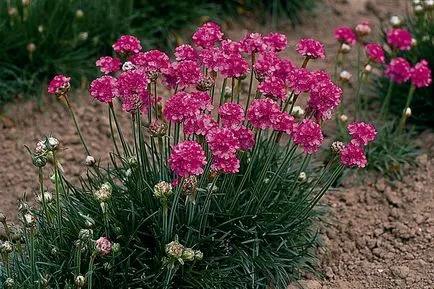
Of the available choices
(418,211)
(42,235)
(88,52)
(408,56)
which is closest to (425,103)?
(408,56)

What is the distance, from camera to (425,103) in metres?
4.53

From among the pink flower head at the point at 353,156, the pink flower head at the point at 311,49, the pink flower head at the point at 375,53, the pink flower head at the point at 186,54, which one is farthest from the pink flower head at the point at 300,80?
the pink flower head at the point at 375,53

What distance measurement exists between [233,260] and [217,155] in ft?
2.14

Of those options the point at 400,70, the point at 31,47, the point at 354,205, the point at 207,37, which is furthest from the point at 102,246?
the point at 31,47

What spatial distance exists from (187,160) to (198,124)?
206 mm

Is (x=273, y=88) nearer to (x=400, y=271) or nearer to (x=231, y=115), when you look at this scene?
(x=231, y=115)

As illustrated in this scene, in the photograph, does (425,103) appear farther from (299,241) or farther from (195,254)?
(195,254)

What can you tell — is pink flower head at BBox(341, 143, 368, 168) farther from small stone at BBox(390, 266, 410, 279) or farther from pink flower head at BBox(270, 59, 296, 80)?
small stone at BBox(390, 266, 410, 279)

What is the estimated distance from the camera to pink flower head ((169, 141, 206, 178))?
2695 millimetres

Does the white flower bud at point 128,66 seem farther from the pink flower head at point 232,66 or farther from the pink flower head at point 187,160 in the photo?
the pink flower head at point 187,160

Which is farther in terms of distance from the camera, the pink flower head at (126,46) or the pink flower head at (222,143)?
the pink flower head at (126,46)

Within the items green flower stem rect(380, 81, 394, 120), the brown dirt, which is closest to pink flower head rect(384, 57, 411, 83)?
green flower stem rect(380, 81, 394, 120)

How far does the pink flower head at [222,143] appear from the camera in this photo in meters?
2.78

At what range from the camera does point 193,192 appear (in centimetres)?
294
